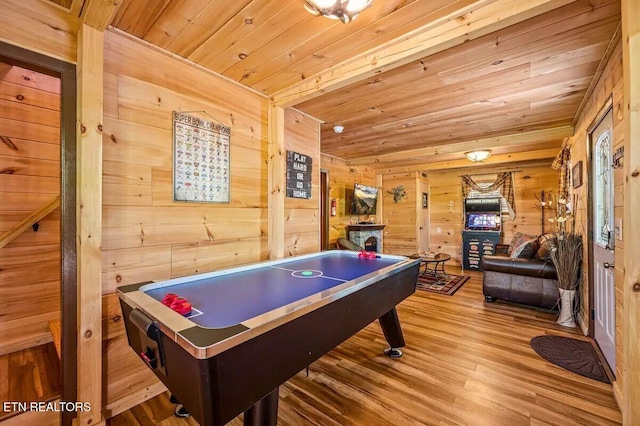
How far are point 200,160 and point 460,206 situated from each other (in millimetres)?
6407

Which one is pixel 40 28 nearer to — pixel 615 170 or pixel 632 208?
pixel 632 208

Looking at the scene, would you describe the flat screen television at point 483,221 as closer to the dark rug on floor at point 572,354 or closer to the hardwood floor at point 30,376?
the dark rug on floor at point 572,354

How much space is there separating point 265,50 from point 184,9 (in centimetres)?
55

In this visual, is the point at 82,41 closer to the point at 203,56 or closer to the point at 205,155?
the point at 203,56

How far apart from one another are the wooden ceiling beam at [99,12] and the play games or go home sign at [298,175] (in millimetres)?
1654

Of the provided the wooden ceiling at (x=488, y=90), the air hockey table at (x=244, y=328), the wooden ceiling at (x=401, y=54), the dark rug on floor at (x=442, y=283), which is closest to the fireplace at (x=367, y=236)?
the dark rug on floor at (x=442, y=283)

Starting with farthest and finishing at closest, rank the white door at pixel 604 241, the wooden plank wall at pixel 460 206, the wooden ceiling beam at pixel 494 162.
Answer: the wooden plank wall at pixel 460 206
the wooden ceiling beam at pixel 494 162
the white door at pixel 604 241

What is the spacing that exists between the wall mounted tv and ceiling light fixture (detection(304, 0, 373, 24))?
4122 mm

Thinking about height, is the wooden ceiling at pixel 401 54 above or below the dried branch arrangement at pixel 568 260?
above

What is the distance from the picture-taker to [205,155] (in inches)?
86.0

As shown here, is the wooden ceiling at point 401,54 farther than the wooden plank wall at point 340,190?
No

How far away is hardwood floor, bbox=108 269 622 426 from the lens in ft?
5.61

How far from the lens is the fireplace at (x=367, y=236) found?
219 inches

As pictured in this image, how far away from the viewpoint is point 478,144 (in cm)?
432
